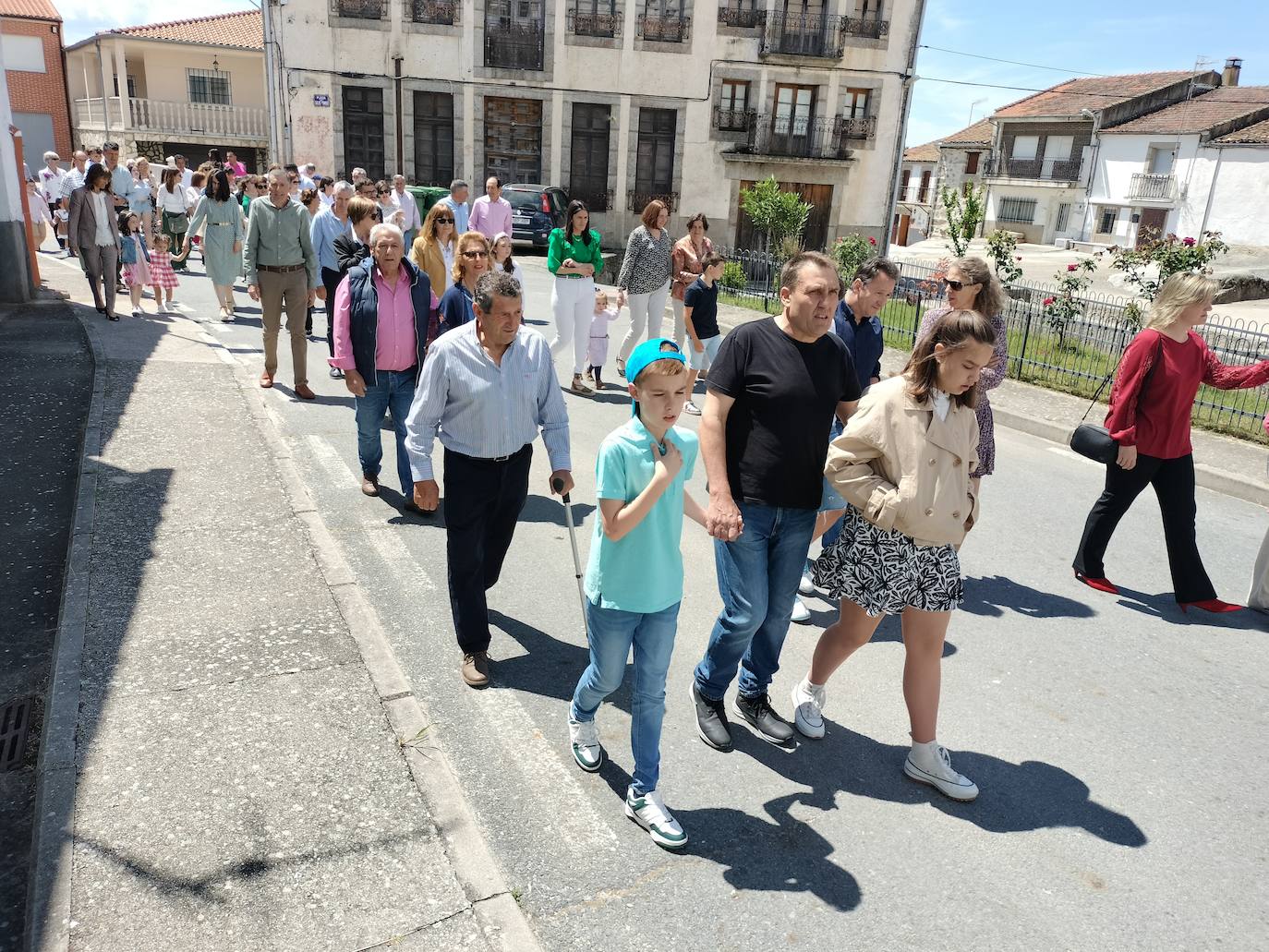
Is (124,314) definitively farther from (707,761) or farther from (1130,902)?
(1130,902)

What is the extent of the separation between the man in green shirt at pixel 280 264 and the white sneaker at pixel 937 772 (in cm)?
689

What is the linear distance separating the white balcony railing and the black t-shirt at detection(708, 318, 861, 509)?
37.1 metres

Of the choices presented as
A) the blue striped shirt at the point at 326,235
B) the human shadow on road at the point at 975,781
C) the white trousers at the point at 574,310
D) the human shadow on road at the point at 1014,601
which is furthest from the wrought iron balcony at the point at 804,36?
the human shadow on road at the point at 975,781

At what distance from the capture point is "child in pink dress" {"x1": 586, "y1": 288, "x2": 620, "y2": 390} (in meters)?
9.91

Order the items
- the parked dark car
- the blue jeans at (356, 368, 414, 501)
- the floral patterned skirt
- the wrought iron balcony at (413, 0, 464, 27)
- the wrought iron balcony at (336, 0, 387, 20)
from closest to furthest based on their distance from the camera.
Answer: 1. the floral patterned skirt
2. the blue jeans at (356, 368, 414, 501)
3. the parked dark car
4. the wrought iron balcony at (336, 0, 387, 20)
5. the wrought iron balcony at (413, 0, 464, 27)

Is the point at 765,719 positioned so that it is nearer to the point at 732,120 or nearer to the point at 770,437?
the point at 770,437

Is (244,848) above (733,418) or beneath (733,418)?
beneath

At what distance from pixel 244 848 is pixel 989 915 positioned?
7.84ft

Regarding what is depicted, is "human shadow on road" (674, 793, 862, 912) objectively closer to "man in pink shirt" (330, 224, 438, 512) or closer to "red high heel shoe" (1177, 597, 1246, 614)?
"red high heel shoe" (1177, 597, 1246, 614)

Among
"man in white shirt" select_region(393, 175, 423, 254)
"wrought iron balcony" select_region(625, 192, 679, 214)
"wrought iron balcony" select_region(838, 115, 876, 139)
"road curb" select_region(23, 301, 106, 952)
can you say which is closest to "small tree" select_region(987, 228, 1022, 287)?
"man in white shirt" select_region(393, 175, 423, 254)

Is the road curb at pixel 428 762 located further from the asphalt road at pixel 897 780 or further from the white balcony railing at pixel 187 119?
the white balcony railing at pixel 187 119

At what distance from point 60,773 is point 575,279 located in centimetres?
690

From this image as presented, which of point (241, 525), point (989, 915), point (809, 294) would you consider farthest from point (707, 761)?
point (241, 525)

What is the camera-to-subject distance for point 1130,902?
10.2 ft
